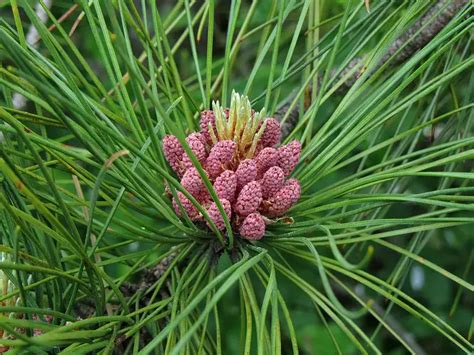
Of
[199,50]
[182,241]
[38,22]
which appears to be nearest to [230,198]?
[182,241]

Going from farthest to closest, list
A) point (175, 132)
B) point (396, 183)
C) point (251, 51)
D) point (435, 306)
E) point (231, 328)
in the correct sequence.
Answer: point (251, 51) → point (435, 306) → point (231, 328) → point (396, 183) → point (175, 132)

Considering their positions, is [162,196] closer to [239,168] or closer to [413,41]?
[239,168]

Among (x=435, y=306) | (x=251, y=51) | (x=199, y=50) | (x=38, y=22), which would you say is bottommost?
(x=435, y=306)

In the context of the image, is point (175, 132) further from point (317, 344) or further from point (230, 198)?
point (317, 344)

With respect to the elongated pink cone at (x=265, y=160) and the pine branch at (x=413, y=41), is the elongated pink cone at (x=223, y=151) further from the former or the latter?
the pine branch at (x=413, y=41)

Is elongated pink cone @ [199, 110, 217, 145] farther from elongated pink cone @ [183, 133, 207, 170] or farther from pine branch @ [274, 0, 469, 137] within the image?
pine branch @ [274, 0, 469, 137]

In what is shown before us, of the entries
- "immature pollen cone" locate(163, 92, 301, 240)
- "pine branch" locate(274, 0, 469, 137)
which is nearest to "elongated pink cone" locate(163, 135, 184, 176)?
"immature pollen cone" locate(163, 92, 301, 240)

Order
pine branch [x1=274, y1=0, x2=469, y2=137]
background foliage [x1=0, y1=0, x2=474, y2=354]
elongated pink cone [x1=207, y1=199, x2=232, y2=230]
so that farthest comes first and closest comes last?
pine branch [x1=274, y1=0, x2=469, y2=137]
elongated pink cone [x1=207, y1=199, x2=232, y2=230]
background foliage [x1=0, y1=0, x2=474, y2=354]
